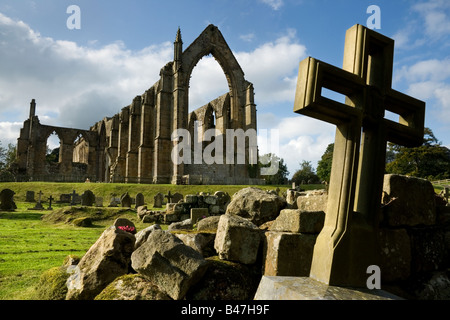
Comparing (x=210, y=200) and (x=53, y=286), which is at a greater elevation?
(x=53, y=286)

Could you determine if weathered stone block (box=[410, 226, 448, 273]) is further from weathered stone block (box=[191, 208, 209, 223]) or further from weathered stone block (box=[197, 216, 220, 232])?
weathered stone block (box=[191, 208, 209, 223])

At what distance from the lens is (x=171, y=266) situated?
9.03 ft

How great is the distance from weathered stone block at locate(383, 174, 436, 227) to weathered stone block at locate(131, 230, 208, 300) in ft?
6.55

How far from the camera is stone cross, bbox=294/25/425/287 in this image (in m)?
2.19

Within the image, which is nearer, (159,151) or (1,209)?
(1,209)

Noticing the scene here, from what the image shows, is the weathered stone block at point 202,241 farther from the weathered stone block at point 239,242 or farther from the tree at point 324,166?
the tree at point 324,166

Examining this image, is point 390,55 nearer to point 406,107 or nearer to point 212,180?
point 406,107

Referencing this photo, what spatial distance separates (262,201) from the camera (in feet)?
13.5

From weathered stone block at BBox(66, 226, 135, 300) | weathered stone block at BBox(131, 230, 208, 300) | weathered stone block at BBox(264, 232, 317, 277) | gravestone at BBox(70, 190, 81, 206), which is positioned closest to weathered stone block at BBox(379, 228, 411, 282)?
weathered stone block at BBox(264, 232, 317, 277)

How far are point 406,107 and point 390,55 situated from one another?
500 mm

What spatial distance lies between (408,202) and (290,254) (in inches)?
57.2

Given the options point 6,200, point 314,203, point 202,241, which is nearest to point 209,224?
point 202,241

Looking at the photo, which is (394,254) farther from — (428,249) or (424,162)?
(424,162)
